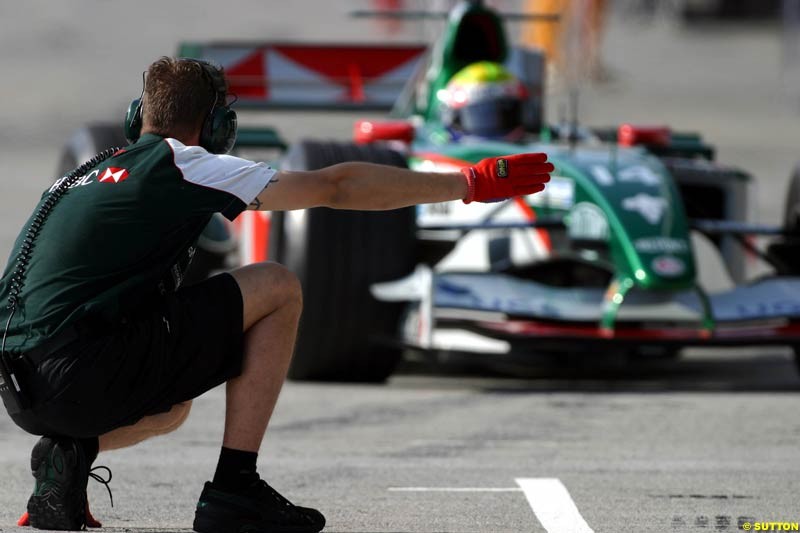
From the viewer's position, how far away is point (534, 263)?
8438mm

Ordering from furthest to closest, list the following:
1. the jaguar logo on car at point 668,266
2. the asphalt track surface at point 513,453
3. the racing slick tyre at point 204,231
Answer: the racing slick tyre at point 204,231
the jaguar logo on car at point 668,266
the asphalt track surface at point 513,453

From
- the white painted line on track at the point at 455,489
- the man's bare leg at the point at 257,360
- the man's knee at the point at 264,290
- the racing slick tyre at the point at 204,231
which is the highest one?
the man's knee at the point at 264,290

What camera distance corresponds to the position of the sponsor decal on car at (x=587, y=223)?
7918 millimetres

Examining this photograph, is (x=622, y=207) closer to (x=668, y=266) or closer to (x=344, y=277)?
(x=668, y=266)

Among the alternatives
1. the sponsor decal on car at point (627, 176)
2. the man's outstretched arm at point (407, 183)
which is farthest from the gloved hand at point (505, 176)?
the sponsor decal on car at point (627, 176)

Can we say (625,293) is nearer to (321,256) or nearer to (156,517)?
(321,256)

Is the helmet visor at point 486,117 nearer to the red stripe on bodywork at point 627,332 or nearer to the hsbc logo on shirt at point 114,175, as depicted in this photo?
the red stripe on bodywork at point 627,332

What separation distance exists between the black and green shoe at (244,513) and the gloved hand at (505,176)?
0.92 metres

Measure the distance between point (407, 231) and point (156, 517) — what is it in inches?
141

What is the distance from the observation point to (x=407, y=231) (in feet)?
26.2

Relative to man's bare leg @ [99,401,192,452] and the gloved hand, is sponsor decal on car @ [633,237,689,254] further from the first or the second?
man's bare leg @ [99,401,192,452]

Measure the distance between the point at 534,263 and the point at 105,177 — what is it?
464cm

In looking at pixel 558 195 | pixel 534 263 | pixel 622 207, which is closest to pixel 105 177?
pixel 622 207

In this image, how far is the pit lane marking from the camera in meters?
4.48
